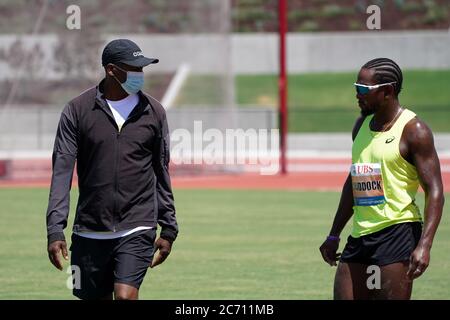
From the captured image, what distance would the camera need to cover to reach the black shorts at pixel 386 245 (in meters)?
6.82

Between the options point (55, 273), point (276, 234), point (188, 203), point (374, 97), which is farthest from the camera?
point (188, 203)

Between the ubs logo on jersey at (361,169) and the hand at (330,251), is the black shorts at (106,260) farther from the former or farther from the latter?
the ubs logo on jersey at (361,169)

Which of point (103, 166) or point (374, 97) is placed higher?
point (374, 97)

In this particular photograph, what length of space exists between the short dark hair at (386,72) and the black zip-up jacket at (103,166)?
4.76 feet

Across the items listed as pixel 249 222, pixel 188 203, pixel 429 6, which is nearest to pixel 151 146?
pixel 249 222

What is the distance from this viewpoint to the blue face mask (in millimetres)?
7145

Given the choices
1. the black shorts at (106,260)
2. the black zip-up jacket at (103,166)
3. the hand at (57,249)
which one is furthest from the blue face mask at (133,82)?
the hand at (57,249)

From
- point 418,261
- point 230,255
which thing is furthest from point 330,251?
point 230,255

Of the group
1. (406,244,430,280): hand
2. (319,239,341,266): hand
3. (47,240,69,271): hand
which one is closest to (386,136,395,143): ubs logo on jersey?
(406,244,430,280): hand

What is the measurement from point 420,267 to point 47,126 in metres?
27.7

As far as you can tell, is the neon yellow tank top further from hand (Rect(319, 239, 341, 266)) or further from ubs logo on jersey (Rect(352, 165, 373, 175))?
hand (Rect(319, 239, 341, 266))

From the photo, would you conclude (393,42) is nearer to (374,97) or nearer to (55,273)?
(55,273)
